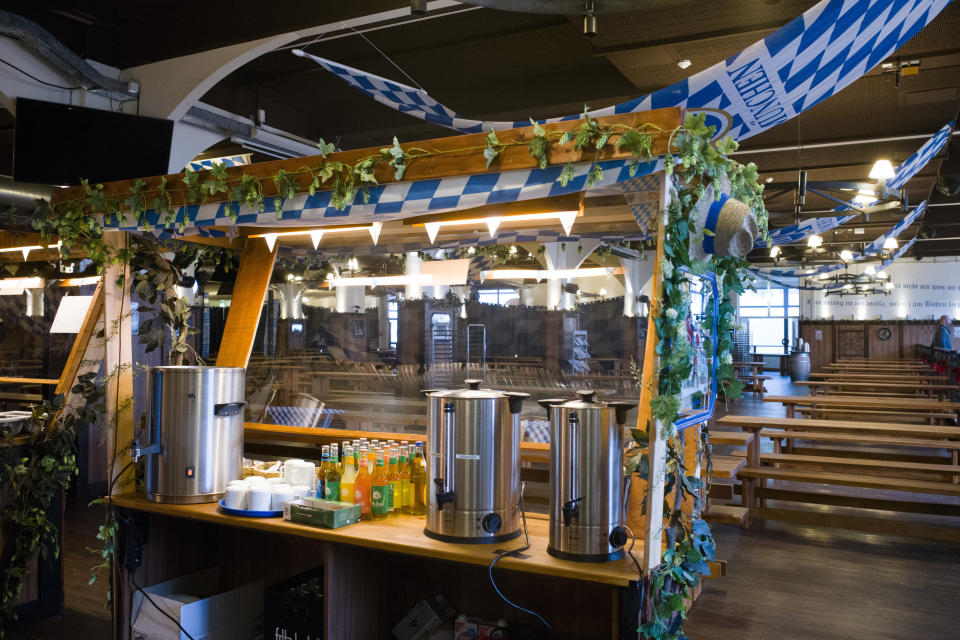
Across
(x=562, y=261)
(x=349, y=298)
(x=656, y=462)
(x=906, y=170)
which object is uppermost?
(x=906, y=170)

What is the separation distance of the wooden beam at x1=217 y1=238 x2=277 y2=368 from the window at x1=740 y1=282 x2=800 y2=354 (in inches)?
983

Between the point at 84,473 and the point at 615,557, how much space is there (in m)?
6.19

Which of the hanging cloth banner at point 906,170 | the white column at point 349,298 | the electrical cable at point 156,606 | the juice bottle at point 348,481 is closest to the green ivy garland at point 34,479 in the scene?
the electrical cable at point 156,606

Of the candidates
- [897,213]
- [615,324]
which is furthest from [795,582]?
[897,213]

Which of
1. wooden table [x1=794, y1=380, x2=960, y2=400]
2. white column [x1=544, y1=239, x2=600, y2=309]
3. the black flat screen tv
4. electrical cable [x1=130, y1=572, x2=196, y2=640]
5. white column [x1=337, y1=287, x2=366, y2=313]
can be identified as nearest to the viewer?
electrical cable [x1=130, y1=572, x2=196, y2=640]

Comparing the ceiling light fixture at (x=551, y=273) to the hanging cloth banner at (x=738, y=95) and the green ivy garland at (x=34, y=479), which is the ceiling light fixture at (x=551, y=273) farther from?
the green ivy garland at (x=34, y=479)

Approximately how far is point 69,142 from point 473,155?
4250 millimetres

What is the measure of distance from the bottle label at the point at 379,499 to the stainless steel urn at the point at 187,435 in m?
0.79

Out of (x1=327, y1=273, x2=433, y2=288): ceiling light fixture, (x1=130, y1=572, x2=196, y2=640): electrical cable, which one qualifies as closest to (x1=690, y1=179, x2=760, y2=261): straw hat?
(x1=130, y1=572, x2=196, y2=640): electrical cable

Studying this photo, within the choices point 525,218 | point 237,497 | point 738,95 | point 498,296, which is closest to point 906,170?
point 738,95

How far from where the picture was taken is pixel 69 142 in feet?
18.2

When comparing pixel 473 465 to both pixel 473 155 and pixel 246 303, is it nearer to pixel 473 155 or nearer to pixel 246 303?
pixel 473 155

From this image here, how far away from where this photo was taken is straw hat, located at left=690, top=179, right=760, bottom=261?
2418 mm

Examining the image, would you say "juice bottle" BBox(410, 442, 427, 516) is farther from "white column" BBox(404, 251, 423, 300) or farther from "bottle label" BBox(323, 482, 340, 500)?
"white column" BBox(404, 251, 423, 300)
